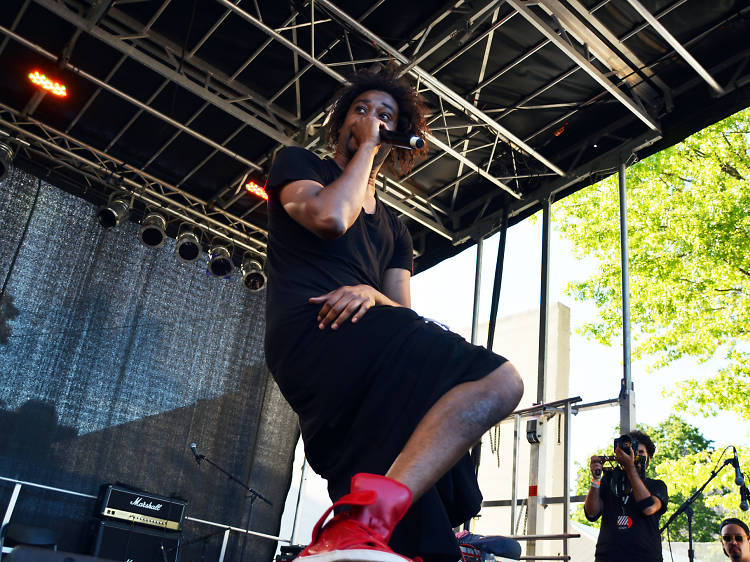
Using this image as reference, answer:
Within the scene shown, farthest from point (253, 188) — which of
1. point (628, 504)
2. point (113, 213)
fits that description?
point (628, 504)

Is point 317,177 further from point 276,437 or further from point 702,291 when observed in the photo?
point 702,291

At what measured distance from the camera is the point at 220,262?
827cm

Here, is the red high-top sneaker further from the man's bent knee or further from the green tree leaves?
the green tree leaves

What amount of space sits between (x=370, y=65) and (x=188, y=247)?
318cm

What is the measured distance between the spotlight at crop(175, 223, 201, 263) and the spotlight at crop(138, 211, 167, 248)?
0.70 ft

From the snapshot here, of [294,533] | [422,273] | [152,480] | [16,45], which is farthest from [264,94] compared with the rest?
[294,533]

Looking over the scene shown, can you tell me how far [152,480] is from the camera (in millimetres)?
7398

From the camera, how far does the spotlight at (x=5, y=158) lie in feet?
22.1

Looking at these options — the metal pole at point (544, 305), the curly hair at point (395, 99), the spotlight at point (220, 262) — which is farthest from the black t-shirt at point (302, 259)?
the spotlight at point (220, 262)

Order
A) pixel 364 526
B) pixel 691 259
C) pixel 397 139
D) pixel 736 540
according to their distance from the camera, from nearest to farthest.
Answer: pixel 364 526 → pixel 397 139 → pixel 736 540 → pixel 691 259

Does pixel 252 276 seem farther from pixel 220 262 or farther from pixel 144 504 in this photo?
pixel 144 504

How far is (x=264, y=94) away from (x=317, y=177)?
6.02m

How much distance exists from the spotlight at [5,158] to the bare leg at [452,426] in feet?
23.0

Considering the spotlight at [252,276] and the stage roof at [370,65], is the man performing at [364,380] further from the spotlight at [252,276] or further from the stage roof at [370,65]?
the spotlight at [252,276]
